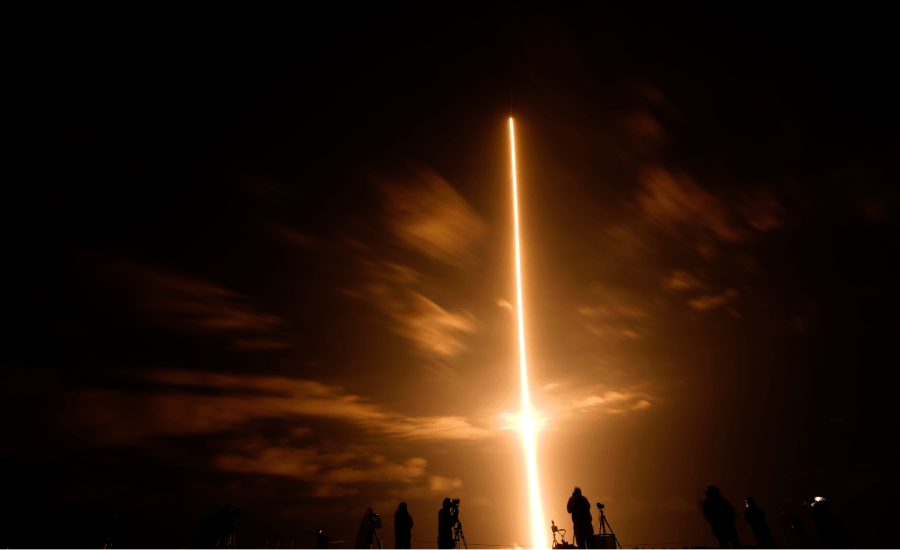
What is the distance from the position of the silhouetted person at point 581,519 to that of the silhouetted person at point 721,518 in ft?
9.73

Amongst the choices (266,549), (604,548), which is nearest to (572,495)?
(604,548)

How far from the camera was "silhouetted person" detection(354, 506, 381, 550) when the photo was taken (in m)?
10.0

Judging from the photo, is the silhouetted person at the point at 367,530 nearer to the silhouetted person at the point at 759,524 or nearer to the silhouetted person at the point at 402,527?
the silhouetted person at the point at 402,527

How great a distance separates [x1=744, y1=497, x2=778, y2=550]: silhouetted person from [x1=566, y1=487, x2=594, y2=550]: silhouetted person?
4.27 m

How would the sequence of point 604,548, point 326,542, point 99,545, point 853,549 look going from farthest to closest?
point 326,542, point 604,548, point 99,545, point 853,549

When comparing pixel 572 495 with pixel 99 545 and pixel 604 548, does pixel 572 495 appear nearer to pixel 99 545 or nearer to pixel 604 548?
pixel 604 548

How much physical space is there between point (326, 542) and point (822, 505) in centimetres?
1396

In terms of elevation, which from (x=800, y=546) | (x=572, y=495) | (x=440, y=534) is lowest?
(x=800, y=546)

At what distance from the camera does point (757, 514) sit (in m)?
9.86

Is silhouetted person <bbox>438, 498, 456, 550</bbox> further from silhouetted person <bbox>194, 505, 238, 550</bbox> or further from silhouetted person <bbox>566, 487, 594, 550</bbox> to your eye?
silhouetted person <bbox>194, 505, 238, 550</bbox>

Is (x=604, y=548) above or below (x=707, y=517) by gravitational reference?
below

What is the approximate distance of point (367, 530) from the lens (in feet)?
33.3

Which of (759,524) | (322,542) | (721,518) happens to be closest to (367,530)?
(322,542)

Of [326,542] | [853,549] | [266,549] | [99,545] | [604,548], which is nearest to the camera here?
[853,549]
